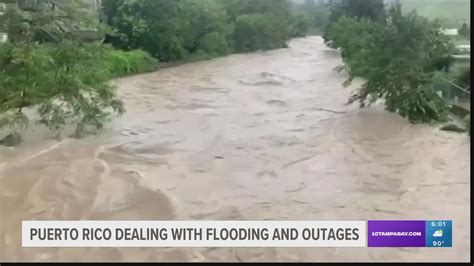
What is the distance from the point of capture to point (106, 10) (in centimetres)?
202

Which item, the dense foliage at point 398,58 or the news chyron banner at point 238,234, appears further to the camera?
the dense foliage at point 398,58

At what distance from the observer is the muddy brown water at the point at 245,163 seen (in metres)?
1.72

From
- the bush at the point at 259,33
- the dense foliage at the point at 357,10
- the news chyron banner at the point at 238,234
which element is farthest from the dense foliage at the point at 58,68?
the dense foliage at the point at 357,10

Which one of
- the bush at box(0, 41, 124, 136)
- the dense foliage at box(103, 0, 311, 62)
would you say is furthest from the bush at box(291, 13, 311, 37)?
the bush at box(0, 41, 124, 136)

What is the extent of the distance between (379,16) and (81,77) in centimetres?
111

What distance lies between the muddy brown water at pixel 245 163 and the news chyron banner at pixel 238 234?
25mm

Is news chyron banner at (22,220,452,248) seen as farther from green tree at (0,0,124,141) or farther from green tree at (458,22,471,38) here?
green tree at (458,22,471,38)

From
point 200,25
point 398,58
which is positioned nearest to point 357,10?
point 398,58

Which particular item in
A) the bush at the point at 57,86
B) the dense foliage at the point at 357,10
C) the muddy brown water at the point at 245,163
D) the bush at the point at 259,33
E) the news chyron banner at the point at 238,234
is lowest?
the news chyron banner at the point at 238,234

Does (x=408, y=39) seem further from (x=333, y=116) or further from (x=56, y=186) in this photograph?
(x=56, y=186)

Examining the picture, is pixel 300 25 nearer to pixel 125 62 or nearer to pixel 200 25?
pixel 200 25

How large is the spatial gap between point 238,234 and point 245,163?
306mm

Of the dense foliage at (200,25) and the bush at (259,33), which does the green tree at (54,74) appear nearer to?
the dense foliage at (200,25)

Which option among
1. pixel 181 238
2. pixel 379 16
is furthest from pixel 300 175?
pixel 379 16
